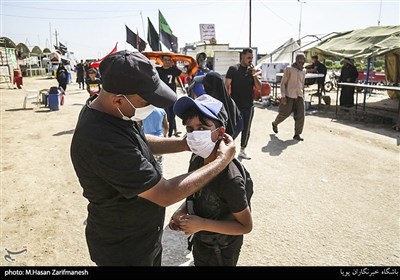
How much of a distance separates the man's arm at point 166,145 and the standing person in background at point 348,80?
436 inches

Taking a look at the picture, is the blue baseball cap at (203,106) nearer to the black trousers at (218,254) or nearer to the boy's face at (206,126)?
the boy's face at (206,126)

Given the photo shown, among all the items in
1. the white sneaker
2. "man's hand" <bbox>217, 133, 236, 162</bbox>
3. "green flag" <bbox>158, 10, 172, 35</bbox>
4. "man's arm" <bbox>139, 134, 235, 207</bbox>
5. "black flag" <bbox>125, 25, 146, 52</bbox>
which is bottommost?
the white sneaker

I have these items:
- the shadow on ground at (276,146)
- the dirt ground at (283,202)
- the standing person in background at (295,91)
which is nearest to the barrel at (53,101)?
the dirt ground at (283,202)

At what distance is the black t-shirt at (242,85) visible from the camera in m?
5.62

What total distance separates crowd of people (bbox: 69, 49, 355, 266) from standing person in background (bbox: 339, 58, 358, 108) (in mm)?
11137

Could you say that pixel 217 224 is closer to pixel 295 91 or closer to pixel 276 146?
pixel 276 146

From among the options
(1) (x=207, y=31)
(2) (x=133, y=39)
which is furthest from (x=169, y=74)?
(1) (x=207, y=31)

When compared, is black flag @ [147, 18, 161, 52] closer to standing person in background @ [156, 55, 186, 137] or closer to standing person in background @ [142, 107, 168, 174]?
standing person in background @ [156, 55, 186, 137]

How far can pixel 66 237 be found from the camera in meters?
3.50

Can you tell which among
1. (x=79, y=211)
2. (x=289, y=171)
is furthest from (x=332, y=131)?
Answer: (x=79, y=211)

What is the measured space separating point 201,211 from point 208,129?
506mm

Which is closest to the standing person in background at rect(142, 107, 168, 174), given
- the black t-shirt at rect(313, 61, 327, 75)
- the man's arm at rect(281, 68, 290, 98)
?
the man's arm at rect(281, 68, 290, 98)

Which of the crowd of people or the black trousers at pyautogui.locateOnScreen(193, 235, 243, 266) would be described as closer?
the crowd of people

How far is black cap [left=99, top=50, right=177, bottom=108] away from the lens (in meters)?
1.35
